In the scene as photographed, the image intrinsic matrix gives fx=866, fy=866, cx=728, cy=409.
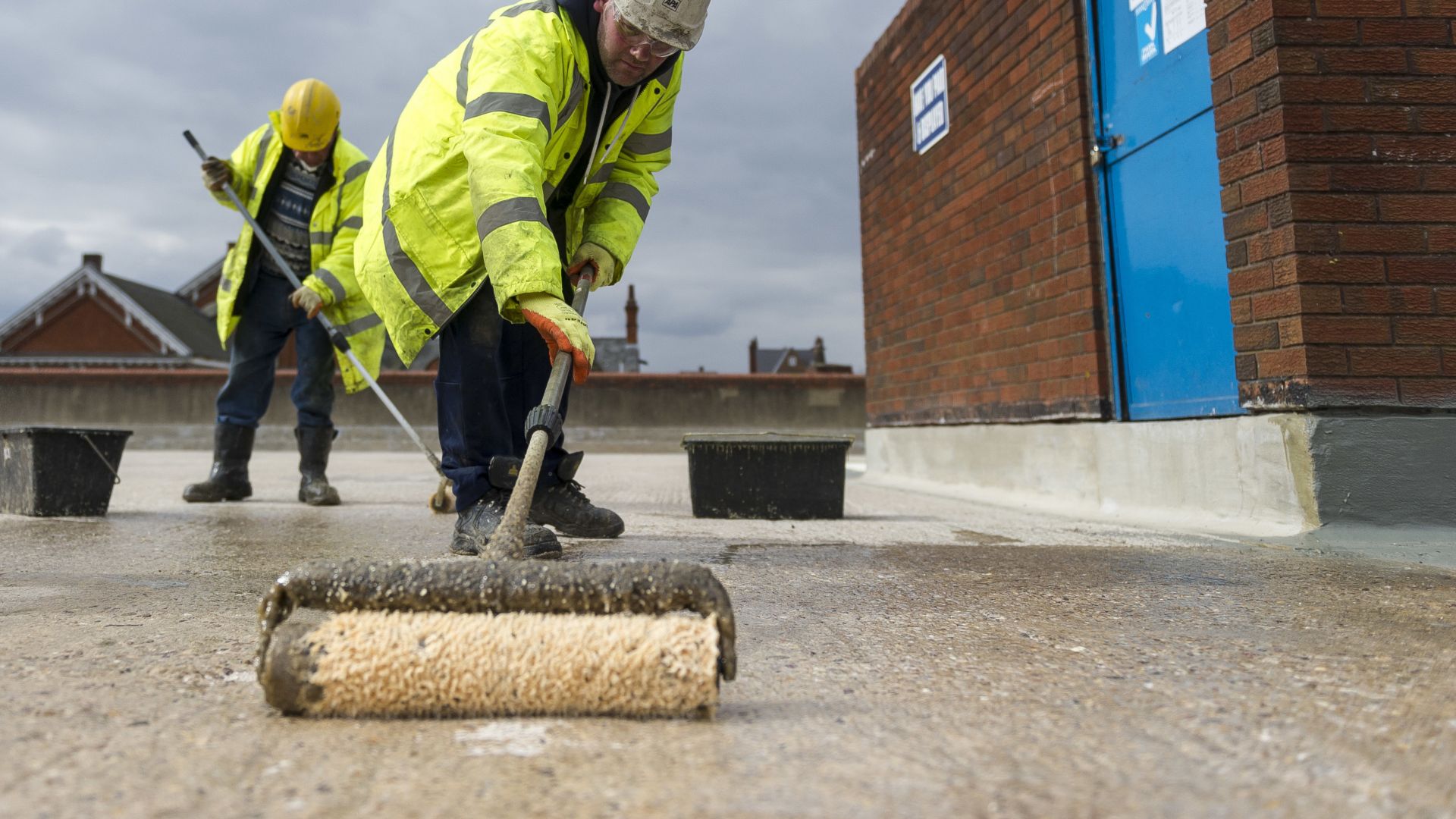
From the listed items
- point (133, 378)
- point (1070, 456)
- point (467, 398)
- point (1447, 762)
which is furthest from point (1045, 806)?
point (133, 378)

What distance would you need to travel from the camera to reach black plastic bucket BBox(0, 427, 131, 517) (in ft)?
10.2

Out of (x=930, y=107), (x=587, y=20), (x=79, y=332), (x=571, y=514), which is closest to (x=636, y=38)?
(x=587, y=20)

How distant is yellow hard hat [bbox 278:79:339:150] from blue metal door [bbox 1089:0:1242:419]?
331cm

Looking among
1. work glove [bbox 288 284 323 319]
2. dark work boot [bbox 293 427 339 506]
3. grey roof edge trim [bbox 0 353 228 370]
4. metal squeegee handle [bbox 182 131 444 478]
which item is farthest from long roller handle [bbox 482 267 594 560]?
grey roof edge trim [bbox 0 353 228 370]

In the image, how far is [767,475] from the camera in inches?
135

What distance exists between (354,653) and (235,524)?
2.41m

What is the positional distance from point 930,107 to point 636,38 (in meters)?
3.48

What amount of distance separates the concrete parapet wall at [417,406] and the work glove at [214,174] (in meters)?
8.48

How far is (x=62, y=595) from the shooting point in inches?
67.1

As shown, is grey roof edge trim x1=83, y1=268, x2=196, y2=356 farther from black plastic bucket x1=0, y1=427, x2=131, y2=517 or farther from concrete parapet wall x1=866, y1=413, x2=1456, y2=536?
concrete parapet wall x1=866, y1=413, x2=1456, y2=536

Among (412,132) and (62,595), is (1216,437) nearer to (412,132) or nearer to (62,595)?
(412,132)

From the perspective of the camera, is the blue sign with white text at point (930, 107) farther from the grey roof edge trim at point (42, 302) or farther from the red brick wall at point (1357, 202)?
the grey roof edge trim at point (42, 302)

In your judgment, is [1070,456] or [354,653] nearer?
[354,653]

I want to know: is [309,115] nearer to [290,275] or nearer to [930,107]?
[290,275]
